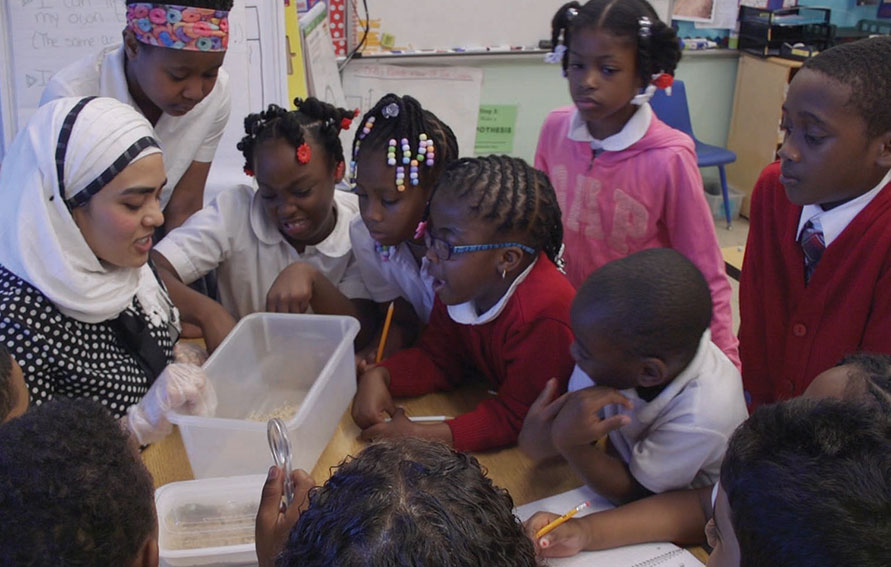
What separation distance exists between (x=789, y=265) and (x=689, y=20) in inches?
130

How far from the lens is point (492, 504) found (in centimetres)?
52

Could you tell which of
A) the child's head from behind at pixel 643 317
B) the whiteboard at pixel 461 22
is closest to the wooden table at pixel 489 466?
the child's head from behind at pixel 643 317

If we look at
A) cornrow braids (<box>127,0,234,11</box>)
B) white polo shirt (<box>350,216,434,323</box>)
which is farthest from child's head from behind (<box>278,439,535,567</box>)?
cornrow braids (<box>127,0,234,11</box>)

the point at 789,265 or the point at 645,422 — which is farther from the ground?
the point at 789,265

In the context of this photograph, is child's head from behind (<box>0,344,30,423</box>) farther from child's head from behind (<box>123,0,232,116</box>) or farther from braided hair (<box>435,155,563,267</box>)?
child's head from behind (<box>123,0,232,116</box>)

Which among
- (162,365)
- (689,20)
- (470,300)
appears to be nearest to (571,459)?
(470,300)

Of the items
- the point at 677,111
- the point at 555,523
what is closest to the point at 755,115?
the point at 677,111

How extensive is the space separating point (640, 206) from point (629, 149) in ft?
0.44

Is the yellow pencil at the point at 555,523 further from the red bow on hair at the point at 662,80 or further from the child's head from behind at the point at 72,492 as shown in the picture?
the red bow on hair at the point at 662,80

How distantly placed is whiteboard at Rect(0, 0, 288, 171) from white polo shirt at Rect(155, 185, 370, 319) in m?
1.06

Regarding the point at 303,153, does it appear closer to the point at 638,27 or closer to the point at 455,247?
the point at 455,247

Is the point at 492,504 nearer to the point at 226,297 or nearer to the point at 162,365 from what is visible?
the point at 162,365

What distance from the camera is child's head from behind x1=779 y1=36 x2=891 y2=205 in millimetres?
1068

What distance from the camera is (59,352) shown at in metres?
1.10
